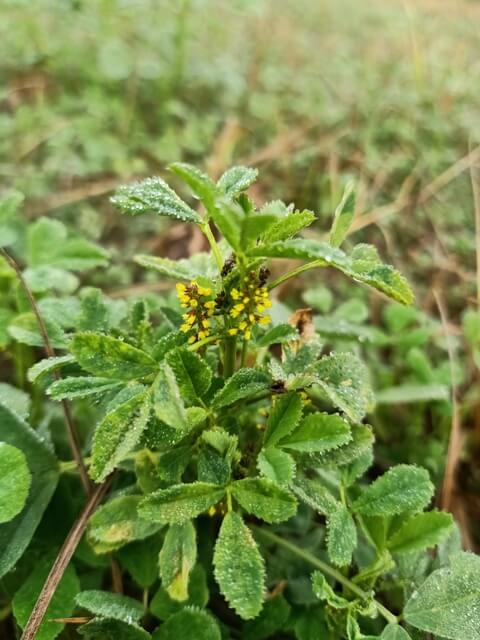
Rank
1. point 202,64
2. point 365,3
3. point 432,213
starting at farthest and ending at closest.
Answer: point 365,3, point 202,64, point 432,213

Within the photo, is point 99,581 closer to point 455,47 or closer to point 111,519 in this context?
point 111,519

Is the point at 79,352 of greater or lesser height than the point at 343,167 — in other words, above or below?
below

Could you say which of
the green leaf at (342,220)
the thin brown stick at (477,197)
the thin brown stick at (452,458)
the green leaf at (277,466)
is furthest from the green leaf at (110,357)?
the thin brown stick at (477,197)

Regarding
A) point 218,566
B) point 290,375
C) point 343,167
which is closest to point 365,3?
point 343,167

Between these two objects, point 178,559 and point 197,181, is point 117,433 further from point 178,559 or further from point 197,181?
point 197,181

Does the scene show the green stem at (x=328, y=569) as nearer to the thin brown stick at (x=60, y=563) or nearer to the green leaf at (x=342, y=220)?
the thin brown stick at (x=60, y=563)

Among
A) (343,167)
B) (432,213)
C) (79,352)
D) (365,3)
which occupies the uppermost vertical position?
(365,3)

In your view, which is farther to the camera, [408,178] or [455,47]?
[455,47]

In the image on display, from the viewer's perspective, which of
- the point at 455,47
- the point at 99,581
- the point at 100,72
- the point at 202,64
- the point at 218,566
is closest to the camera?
the point at 218,566
